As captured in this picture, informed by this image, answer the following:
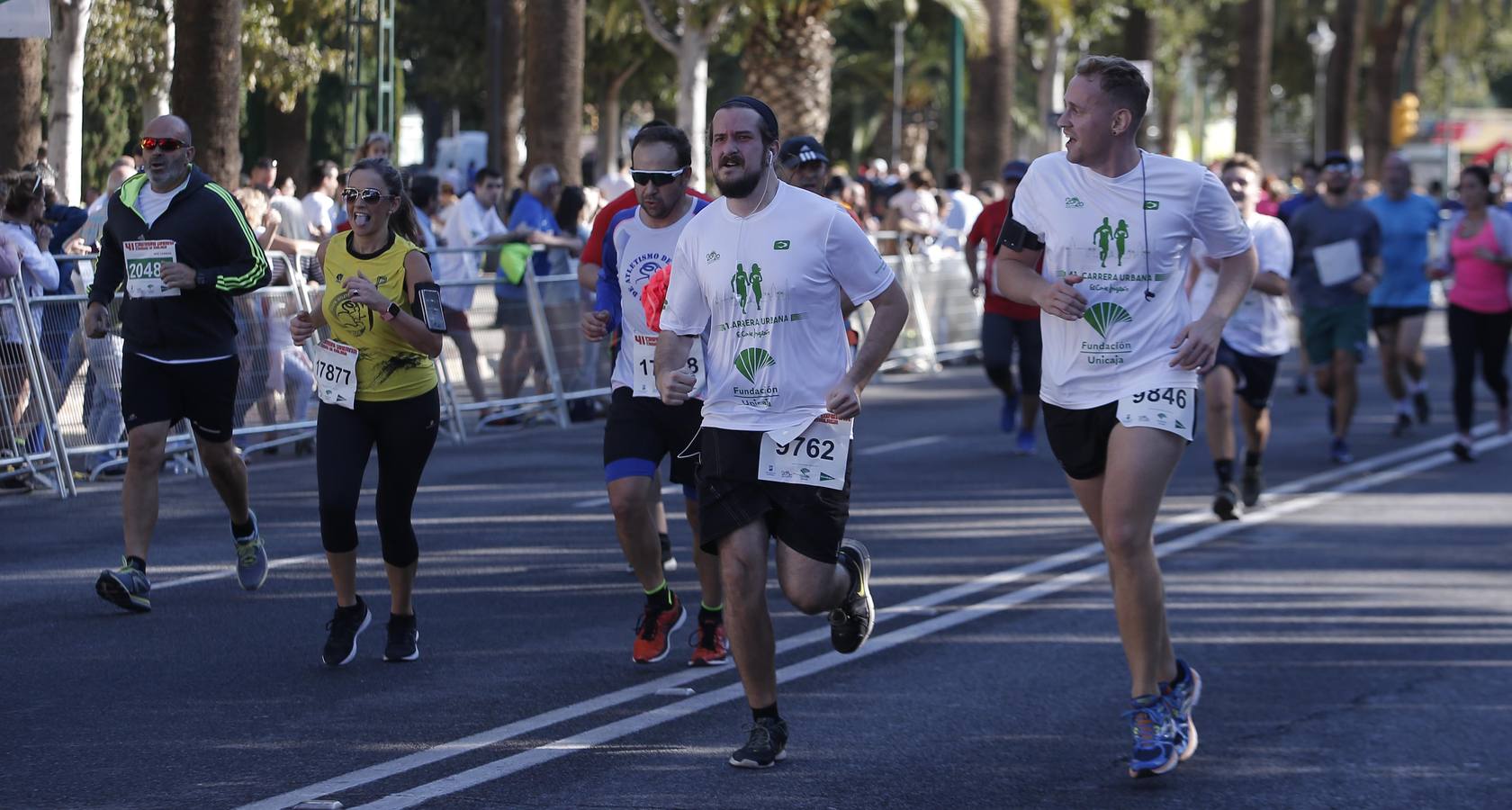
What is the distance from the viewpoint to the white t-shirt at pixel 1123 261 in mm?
5957

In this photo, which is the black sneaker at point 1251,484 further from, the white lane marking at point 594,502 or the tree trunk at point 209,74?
the tree trunk at point 209,74

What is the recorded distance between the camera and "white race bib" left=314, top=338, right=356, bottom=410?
23.6 feet

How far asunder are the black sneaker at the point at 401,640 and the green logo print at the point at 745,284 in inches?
92.7

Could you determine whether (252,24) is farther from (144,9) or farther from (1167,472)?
(1167,472)

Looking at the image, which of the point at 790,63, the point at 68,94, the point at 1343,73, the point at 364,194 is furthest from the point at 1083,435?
the point at 1343,73

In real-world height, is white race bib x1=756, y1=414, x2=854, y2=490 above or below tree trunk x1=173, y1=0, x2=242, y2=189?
below

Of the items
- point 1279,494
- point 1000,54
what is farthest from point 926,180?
point 1279,494

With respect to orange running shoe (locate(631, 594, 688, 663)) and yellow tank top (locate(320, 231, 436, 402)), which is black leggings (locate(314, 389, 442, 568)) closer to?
yellow tank top (locate(320, 231, 436, 402))

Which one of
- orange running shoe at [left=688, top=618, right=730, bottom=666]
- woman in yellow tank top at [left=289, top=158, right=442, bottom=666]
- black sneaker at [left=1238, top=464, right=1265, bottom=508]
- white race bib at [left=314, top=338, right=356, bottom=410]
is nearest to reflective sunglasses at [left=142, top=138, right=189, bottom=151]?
woman in yellow tank top at [left=289, top=158, right=442, bottom=666]

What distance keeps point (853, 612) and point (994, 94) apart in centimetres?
2348

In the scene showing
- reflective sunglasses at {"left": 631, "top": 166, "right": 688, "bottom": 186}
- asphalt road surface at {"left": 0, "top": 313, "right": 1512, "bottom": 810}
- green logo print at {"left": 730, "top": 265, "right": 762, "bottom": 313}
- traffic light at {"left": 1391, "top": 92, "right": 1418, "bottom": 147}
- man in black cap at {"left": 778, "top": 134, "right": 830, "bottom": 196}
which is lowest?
asphalt road surface at {"left": 0, "top": 313, "right": 1512, "bottom": 810}

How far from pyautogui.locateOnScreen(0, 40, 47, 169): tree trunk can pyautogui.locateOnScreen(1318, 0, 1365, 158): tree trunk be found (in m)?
30.2

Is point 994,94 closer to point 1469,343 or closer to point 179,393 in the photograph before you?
point 1469,343

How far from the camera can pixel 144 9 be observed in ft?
89.2
